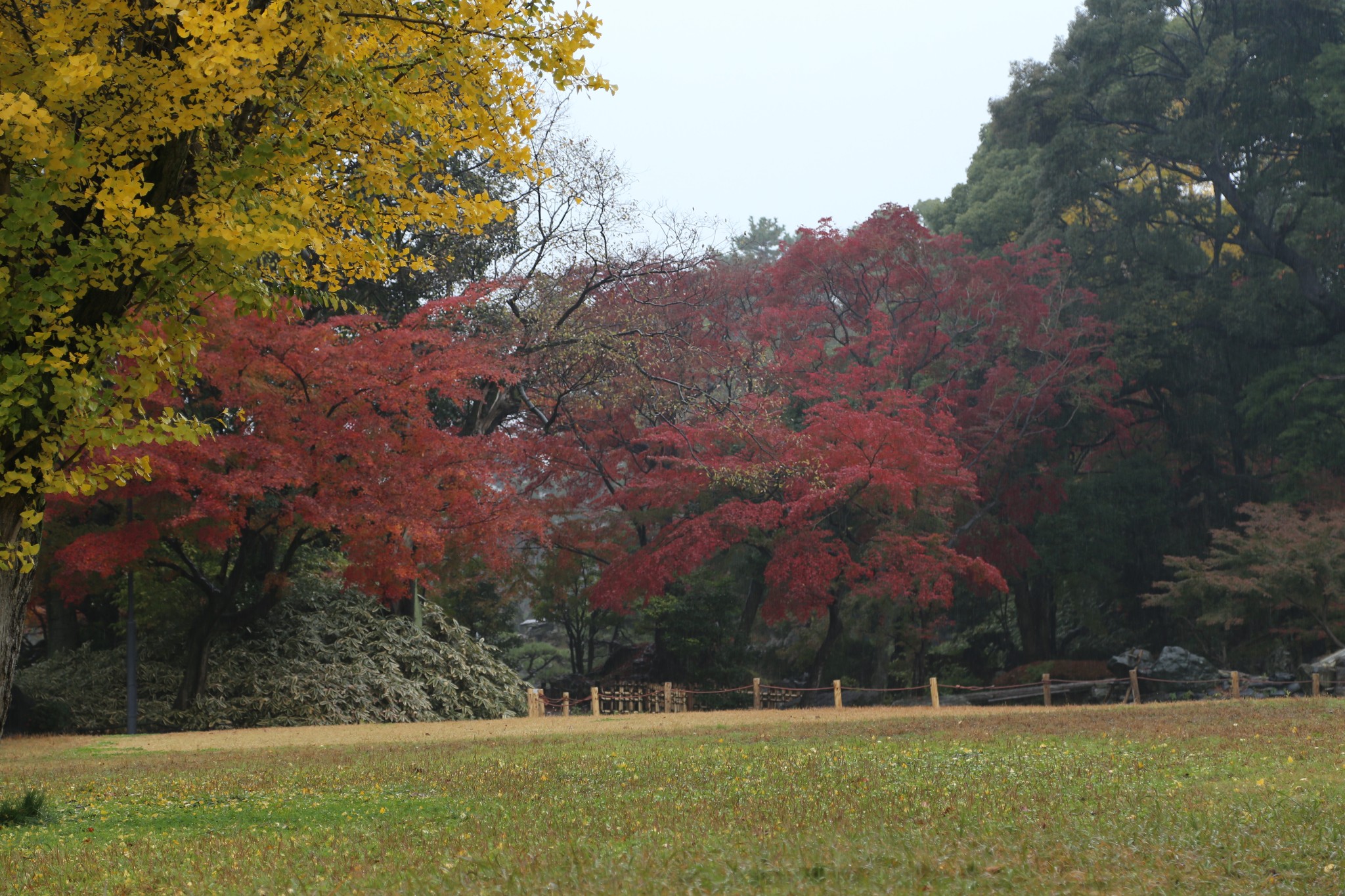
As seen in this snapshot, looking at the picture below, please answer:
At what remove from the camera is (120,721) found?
19281mm

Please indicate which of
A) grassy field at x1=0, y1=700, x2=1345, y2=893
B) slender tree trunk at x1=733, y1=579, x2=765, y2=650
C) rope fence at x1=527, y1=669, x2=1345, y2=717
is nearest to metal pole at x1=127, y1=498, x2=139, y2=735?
grassy field at x1=0, y1=700, x2=1345, y2=893

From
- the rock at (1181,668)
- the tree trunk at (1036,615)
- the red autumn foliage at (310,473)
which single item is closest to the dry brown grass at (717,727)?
the red autumn foliage at (310,473)

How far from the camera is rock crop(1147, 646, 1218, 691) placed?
2383cm

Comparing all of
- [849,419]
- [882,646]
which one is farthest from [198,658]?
[882,646]

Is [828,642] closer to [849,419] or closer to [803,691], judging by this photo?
[803,691]

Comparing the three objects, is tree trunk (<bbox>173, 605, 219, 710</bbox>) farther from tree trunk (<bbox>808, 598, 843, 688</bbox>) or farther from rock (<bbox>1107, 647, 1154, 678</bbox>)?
rock (<bbox>1107, 647, 1154, 678</bbox>)

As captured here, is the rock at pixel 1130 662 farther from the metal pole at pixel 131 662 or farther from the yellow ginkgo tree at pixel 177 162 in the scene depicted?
the yellow ginkgo tree at pixel 177 162

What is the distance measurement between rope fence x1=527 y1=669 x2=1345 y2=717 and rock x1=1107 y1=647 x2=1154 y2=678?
18.9 inches

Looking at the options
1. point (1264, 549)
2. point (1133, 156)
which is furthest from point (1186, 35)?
point (1264, 549)

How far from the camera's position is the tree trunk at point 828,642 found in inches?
947

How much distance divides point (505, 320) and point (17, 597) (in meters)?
16.7

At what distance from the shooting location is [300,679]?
64.7ft

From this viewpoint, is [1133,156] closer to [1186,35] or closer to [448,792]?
[1186,35]

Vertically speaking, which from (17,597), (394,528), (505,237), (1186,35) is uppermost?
(1186,35)
